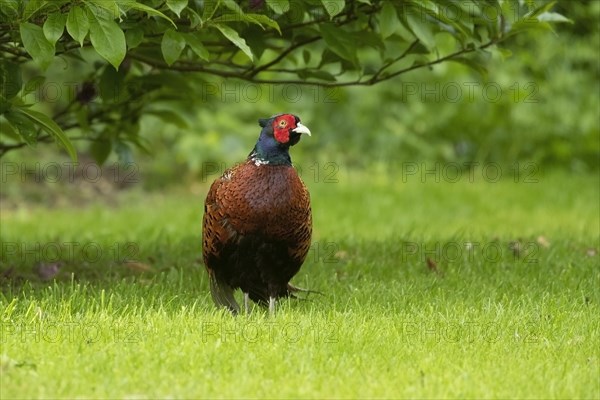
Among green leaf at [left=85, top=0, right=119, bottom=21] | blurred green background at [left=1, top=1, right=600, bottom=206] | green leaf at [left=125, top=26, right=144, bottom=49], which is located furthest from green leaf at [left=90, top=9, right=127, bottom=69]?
blurred green background at [left=1, top=1, right=600, bottom=206]

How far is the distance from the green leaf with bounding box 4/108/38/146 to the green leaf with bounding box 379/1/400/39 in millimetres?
1662

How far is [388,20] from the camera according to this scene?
15.5ft

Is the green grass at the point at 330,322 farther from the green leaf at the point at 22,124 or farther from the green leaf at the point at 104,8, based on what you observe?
the green leaf at the point at 104,8

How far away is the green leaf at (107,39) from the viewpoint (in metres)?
3.90

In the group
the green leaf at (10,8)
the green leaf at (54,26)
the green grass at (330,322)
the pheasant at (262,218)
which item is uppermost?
the green leaf at (10,8)

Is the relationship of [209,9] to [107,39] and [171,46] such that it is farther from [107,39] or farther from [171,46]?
[107,39]

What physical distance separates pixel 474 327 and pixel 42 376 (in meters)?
1.78

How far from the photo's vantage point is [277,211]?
445 cm

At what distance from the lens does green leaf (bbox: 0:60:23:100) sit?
4.57 meters

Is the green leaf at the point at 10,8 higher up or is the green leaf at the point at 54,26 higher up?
the green leaf at the point at 10,8

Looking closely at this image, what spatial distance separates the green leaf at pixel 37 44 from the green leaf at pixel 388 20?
5.05 feet

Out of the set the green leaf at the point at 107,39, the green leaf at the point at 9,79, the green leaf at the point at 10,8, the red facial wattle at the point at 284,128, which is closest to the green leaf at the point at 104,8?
the green leaf at the point at 107,39

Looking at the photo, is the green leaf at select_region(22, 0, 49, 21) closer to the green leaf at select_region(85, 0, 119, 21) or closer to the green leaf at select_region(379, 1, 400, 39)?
the green leaf at select_region(85, 0, 119, 21)

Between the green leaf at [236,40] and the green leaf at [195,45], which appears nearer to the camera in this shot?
the green leaf at [236,40]
